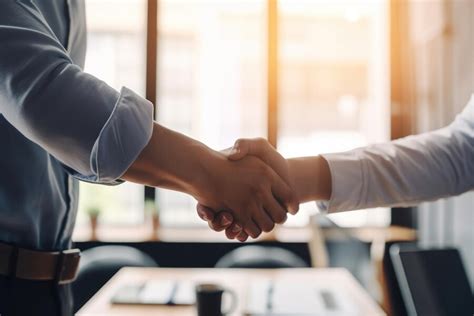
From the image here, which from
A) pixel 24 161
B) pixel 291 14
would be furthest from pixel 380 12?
pixel 24 161

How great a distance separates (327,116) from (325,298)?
3026 millimetres

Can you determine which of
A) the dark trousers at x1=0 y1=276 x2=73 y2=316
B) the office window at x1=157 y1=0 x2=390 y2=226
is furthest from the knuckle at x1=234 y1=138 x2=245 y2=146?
the office window at x1=157 y1=0 x2=390 y2=226

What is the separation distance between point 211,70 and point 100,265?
1921mm

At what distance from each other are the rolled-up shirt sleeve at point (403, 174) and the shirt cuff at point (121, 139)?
2.07 feet

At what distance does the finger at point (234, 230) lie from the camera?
129 centimetres

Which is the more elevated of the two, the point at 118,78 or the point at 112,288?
the point at 118,78

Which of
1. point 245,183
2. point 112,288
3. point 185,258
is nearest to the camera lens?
point 245,183

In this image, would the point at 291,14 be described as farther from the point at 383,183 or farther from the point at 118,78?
the point at 383,183

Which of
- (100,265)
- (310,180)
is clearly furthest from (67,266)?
(100,265)

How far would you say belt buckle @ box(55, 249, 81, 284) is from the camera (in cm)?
104

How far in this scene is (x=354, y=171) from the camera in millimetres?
1354

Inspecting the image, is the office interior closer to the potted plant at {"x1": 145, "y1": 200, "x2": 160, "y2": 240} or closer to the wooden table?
the potted plant at {"x1": 145, "y1": 200, "x2": 160, "y2": 240}

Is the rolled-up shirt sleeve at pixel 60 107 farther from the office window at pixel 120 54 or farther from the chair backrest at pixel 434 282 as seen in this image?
the office window at pixel 120 54

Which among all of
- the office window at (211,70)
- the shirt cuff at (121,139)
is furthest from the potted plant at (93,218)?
the shirt cuff at (121,139)
